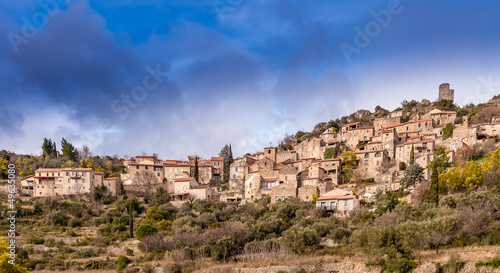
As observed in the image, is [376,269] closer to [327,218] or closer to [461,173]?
[327,218]

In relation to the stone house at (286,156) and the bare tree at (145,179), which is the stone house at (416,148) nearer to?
the stone house at (286,156)

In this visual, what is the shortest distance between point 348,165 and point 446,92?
4071 centimetres

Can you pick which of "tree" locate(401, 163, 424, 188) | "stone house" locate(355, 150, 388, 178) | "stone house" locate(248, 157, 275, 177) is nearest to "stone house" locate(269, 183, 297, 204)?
"stone house" locate(248, 157, 275, 177)

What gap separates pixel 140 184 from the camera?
59.3 m

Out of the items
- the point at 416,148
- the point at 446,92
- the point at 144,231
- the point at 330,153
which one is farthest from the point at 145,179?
the point at 446,92

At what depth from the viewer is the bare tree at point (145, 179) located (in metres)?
58.9

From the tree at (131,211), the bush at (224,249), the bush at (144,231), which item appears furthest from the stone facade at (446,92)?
the bush at (144,231)

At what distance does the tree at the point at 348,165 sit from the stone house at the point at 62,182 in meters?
32.6

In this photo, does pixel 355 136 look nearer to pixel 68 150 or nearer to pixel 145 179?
pixel 145 179

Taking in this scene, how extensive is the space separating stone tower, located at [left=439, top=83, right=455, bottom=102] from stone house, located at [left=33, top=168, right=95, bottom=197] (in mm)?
65524

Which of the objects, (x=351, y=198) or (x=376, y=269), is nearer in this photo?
(x=376, y=269)

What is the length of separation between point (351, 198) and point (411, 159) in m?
11.6

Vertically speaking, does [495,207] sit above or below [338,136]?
below

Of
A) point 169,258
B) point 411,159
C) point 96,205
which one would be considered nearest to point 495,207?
point 411,159
